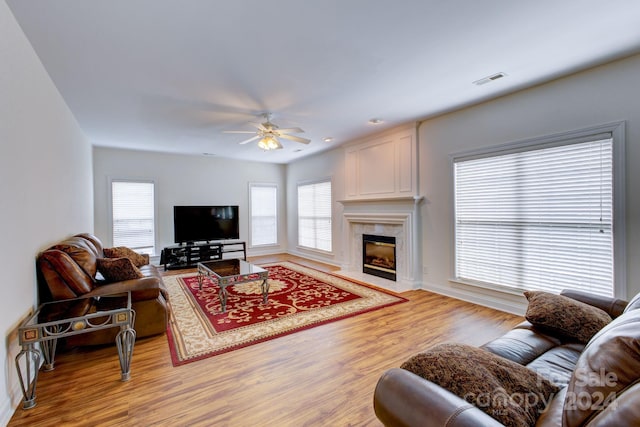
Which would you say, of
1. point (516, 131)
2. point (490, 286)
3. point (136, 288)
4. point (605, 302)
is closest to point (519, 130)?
point (516, 131)

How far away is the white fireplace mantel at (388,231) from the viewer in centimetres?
457

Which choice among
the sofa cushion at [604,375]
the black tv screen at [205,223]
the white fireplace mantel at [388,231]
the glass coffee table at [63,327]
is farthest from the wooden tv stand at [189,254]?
the sofa cushion at [604,375]

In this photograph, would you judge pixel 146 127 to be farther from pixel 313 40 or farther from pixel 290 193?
pixel 290 193

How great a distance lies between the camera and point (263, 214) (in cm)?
800

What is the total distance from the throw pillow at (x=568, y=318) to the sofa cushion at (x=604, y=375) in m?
1.07

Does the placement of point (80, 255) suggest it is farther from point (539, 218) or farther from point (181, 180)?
point (539, 218)

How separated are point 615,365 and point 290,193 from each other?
7.57 m

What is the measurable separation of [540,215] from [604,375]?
3.04 meters

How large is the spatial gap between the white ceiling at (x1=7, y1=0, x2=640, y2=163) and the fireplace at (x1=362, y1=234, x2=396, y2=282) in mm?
2304

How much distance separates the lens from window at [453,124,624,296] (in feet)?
9.35

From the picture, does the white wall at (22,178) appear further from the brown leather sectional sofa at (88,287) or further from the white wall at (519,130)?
the white wall at (519,130)

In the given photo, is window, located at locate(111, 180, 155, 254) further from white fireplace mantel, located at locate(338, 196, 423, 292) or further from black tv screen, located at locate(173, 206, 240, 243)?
white fireplace mantel, located at locate(338, 196, 423, 292)

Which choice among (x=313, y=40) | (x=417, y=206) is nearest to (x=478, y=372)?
(x=313, y=40)

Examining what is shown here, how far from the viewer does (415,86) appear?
127 inches
